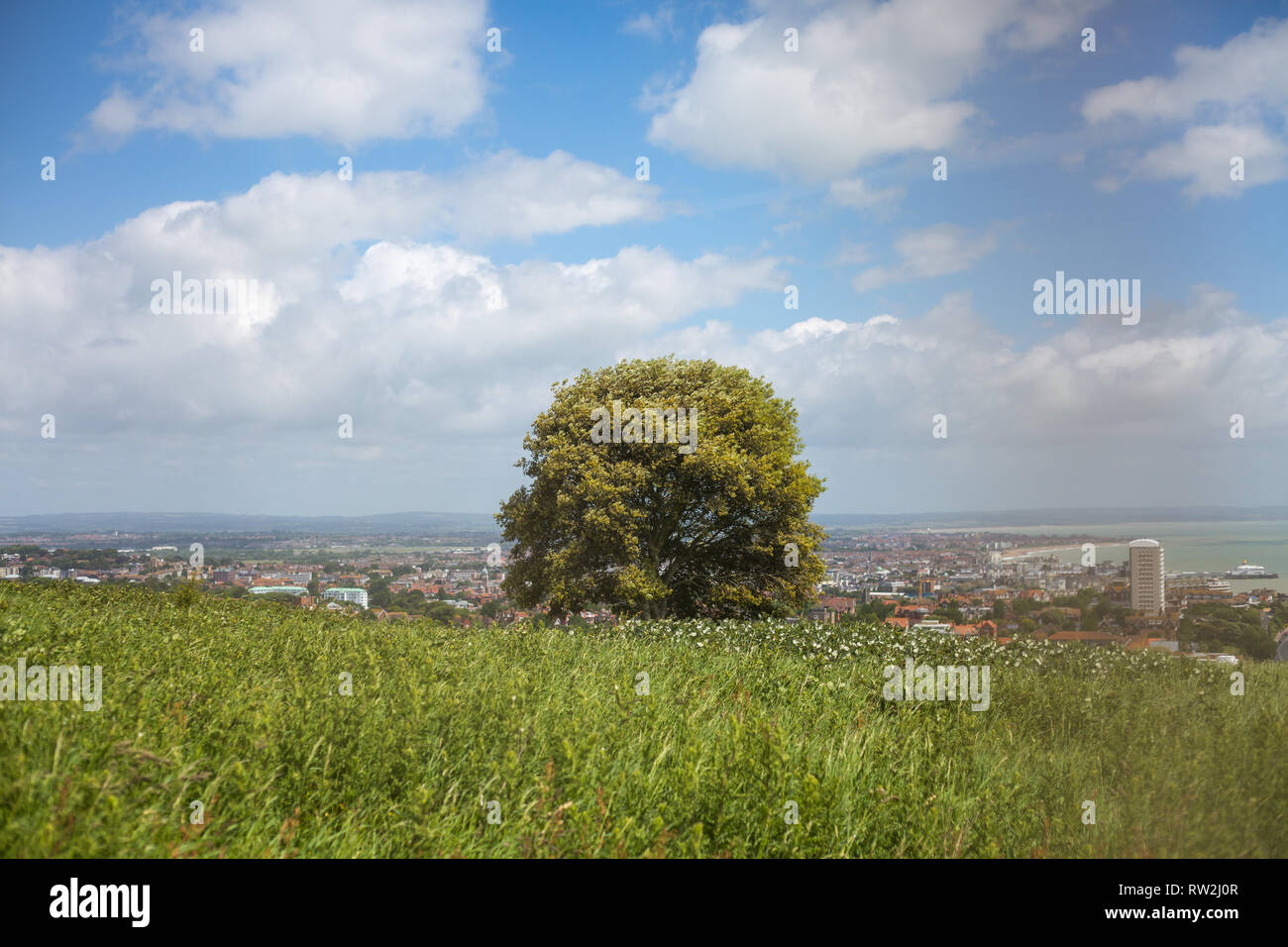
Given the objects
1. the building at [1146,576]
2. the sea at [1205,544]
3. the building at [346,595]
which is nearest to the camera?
the sea at [1205,544]

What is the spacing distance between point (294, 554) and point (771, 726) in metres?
19.4

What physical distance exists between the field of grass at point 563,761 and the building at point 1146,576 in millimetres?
1858

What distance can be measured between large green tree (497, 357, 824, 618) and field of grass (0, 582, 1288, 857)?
28.2 ft

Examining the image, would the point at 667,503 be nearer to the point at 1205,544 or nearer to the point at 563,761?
the point at 1205,544

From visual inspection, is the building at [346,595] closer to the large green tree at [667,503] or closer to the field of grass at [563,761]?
the large green tree at [667,503]

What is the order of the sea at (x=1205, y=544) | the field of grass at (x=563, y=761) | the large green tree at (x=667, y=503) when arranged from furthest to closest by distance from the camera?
the large green tree at (x=667, y=503) → the sea at (x=1205, y=544) → the field of grass at (x=563, y=761)

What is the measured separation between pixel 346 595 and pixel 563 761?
402 inches

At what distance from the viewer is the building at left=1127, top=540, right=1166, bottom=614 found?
28.8ft

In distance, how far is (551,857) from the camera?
3441 mm

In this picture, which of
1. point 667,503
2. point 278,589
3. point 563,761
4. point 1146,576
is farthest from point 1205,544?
point 278,589

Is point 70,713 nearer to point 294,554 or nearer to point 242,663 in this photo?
point 242,663

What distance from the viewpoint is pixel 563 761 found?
430 centimetres

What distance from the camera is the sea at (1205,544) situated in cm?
723

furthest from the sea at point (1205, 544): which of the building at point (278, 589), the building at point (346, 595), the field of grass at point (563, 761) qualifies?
the building at point (278, 589)
